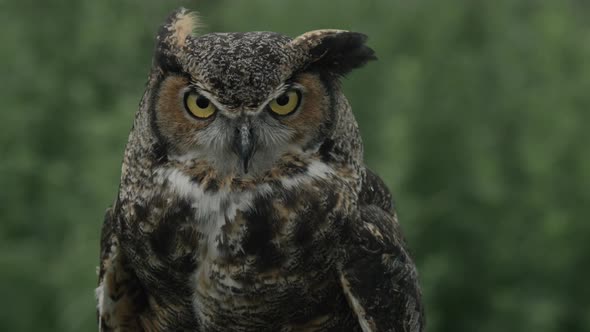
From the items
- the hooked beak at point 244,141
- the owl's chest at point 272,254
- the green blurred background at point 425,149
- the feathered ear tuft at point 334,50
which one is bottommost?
the green blurred background at point 425,149

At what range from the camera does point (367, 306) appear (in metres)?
2.45

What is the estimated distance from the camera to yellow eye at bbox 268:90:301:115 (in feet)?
7.29

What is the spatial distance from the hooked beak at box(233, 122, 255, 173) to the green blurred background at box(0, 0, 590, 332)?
6.52 feet

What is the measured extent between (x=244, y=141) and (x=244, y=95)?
4.1 inches

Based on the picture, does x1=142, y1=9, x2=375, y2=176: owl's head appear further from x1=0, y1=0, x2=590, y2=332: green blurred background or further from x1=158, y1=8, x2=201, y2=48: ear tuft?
x1=0, y1=0, x2=590, y2=332: green blurred background

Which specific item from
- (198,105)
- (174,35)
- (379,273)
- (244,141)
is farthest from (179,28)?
(379,273)

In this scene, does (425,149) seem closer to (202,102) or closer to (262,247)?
(262,247)

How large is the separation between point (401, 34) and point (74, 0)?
2195 mm

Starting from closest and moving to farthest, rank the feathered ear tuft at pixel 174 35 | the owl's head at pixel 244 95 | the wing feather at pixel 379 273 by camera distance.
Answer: the owl's head at pixel 244 95
the feathered ear tuft at pixel 174 35
the wing feather at pixel 379 273

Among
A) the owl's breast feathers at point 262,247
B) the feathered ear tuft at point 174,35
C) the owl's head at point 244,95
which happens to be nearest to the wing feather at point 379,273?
the owl's breast feathers at point 262,247

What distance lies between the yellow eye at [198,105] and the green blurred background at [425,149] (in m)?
1.99

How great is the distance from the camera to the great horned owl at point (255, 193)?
2.21 metres

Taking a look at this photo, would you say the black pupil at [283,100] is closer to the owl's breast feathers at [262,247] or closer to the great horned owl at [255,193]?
the great horned owl at [255,193]

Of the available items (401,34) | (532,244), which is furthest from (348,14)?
(532,244)
